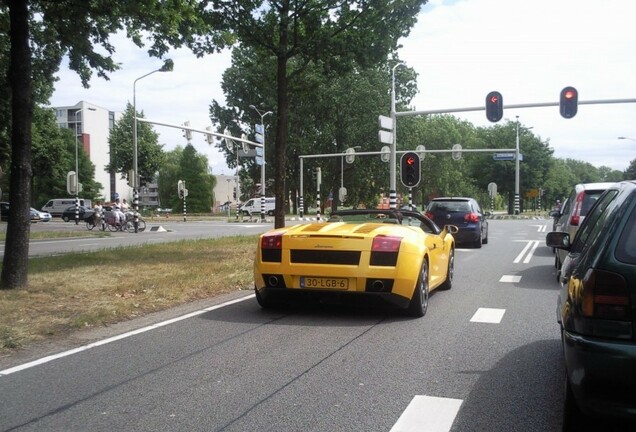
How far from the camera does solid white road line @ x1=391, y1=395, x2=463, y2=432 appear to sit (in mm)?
3811

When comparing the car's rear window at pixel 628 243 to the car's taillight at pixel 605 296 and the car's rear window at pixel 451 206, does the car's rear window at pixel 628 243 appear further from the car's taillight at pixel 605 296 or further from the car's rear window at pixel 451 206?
the car's rear window at pixel 451 206

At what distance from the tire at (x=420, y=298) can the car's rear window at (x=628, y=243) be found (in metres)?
3.98

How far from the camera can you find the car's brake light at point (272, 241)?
733 cm

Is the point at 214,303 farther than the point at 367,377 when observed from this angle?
Yes

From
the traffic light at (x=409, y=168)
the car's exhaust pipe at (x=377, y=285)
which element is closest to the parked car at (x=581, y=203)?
the car's exhaust pipe at (x=377, y=285)

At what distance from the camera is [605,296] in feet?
10.3

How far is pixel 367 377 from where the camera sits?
4.89 meters

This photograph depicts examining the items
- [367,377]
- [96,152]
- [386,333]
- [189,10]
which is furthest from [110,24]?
[96,152]

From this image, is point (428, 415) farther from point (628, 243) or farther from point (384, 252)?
point (384, 252)

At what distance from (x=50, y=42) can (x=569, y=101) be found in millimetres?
17032

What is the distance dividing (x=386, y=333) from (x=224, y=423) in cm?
297

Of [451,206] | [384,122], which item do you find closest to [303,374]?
[451,206]

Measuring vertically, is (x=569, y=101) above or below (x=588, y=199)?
above

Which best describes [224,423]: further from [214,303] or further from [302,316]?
[214,303]
